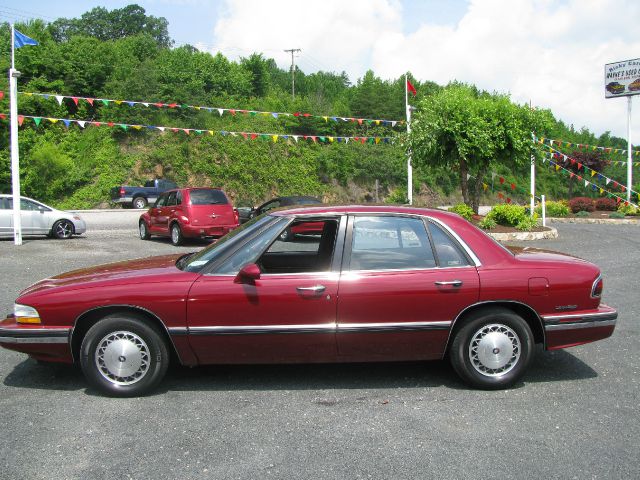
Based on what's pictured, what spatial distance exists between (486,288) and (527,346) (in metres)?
0.59

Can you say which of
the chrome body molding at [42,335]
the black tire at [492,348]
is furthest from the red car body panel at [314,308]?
the black tire at [492,348]

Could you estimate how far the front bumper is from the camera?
4785mm

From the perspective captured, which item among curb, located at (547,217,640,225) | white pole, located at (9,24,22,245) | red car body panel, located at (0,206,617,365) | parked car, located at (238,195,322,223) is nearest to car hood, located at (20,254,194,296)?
red car body panel, located at (0,206,617,365)

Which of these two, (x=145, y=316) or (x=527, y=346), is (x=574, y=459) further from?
(x=145, y=316)

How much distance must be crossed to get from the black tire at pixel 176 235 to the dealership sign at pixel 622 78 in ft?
90.6

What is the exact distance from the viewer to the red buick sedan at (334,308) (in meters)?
4.79

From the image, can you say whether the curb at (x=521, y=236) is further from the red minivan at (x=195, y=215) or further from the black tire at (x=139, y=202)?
the black tire at (x=139, y=202)

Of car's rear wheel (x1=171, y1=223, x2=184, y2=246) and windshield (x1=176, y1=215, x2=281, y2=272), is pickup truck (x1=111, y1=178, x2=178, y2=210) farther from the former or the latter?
windshield (x1=176, y1=215, x2=281, y2=272)

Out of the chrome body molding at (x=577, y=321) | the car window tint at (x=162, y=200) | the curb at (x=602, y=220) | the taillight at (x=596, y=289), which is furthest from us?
the curb at (x=602, y=220)

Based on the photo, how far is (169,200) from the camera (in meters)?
17.6

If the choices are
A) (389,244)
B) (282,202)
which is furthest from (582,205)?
(389,244)

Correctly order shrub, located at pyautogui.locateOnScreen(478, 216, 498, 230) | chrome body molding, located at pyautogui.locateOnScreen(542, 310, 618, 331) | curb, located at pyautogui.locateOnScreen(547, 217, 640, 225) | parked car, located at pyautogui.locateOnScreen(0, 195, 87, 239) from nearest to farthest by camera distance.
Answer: chrome body molding, located at pyautogui.locateOnScreen(542, 310, 618, 331), parked car, located at pyautogui.locateOnScreen(0, 195, 87, 239), shrub, located at pyautogui.locateOnScreen(478, 216, 498, 230), curb, located at pyautogui.locateOnScreen(547, 217, 640, 225)

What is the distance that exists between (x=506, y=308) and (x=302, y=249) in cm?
195

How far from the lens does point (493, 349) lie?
16.3ft
